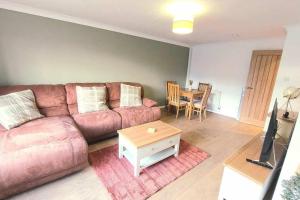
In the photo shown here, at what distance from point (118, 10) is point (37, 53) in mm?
1612

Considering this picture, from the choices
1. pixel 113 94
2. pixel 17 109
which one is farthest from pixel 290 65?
pixel 17 109

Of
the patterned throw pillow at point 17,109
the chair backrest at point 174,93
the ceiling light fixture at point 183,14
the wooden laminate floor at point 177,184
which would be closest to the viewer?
the wooden laminate floor at point 177,184

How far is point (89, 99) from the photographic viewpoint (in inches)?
108

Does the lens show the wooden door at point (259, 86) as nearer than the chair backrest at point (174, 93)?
Yes

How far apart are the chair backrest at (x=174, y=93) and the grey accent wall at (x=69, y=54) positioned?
563mm

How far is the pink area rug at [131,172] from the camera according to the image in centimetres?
162

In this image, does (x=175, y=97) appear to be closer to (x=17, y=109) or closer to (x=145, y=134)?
(x=145, y=134)

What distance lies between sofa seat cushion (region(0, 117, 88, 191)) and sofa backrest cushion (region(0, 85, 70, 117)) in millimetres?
569

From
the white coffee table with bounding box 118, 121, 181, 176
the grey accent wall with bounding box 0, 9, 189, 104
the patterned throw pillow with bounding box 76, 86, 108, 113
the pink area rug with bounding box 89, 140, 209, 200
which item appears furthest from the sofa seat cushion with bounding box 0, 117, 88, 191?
the grey accent wall with bounding box 0, 9, 189, 104

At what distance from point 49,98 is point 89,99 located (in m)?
0.63

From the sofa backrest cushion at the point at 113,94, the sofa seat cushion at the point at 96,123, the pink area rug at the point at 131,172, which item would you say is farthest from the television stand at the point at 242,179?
the sofa backrest cushion at the point at 113,94

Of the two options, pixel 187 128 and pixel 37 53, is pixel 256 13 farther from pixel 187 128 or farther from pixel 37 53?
pixel 37 53

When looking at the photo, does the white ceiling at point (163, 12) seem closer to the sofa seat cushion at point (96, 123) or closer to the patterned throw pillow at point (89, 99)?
the patterned throw pillow at point (89, 99)

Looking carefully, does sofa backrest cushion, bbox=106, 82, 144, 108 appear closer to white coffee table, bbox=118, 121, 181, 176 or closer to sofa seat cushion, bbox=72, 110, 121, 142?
sofa seat cushion, bbox=72, 110, 121, 142
